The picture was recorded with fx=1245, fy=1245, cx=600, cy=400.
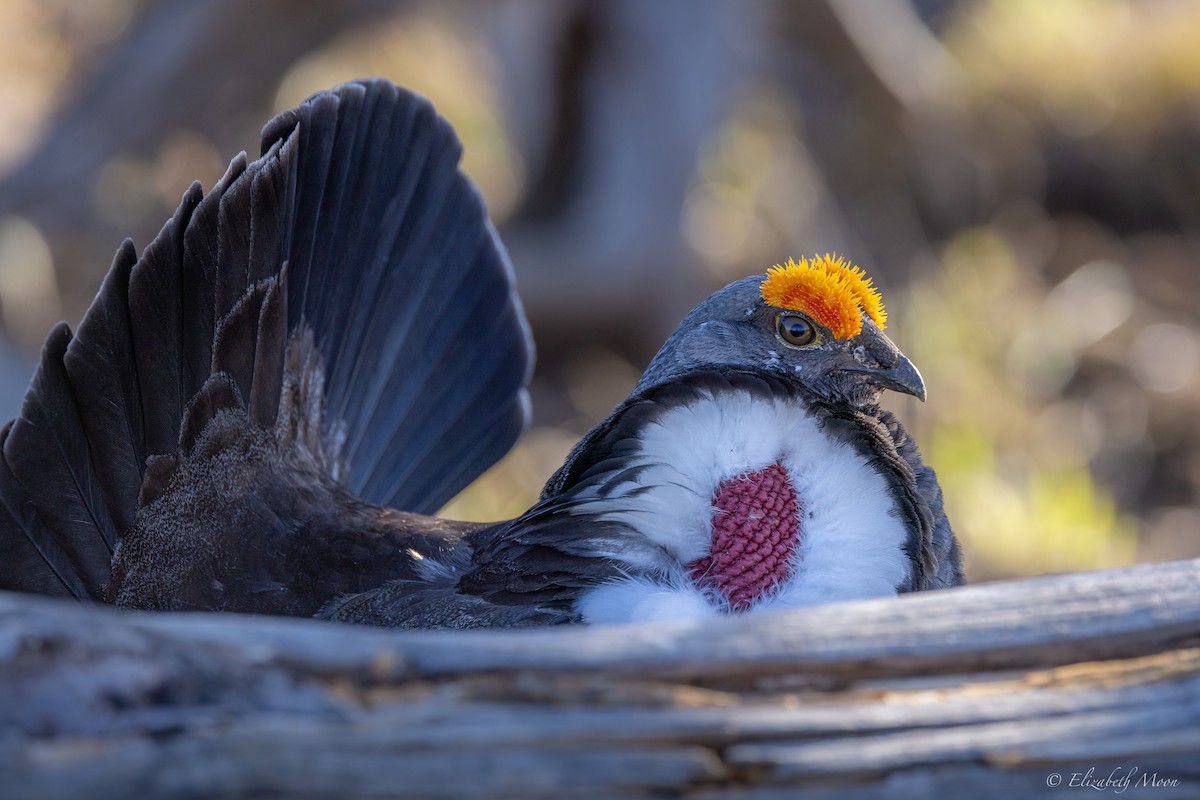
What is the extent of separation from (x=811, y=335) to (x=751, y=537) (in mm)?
543

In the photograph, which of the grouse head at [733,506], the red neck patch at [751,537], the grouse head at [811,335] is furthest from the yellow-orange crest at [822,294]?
the red neck patch at [751,537]

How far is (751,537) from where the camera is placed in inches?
66.9

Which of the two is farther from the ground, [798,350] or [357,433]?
[798,350]

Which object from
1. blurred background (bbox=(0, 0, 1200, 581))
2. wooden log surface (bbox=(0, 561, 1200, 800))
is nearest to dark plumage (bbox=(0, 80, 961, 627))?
wooden log surface (bbox=(0, 561, 1200, 800))

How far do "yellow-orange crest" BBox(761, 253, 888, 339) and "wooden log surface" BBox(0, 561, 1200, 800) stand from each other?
83cm

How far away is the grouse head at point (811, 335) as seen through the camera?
2.10 meters

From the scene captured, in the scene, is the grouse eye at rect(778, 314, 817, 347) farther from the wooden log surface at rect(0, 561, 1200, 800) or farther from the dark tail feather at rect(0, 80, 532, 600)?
the wooden log surface at rect(0, 561, 1200, 800)

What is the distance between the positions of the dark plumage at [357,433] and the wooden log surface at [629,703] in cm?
40

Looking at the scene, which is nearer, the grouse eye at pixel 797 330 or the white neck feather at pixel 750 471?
the white neck feather at pixel 750 471

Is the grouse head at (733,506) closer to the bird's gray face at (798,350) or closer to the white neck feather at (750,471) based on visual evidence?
the white neck feather at (750,471)

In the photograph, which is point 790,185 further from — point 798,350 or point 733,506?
point 733,506

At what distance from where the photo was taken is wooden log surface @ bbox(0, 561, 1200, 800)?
1075mm

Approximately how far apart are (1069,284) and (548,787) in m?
5.83

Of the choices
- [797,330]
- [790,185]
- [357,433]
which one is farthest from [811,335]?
[790,185]
